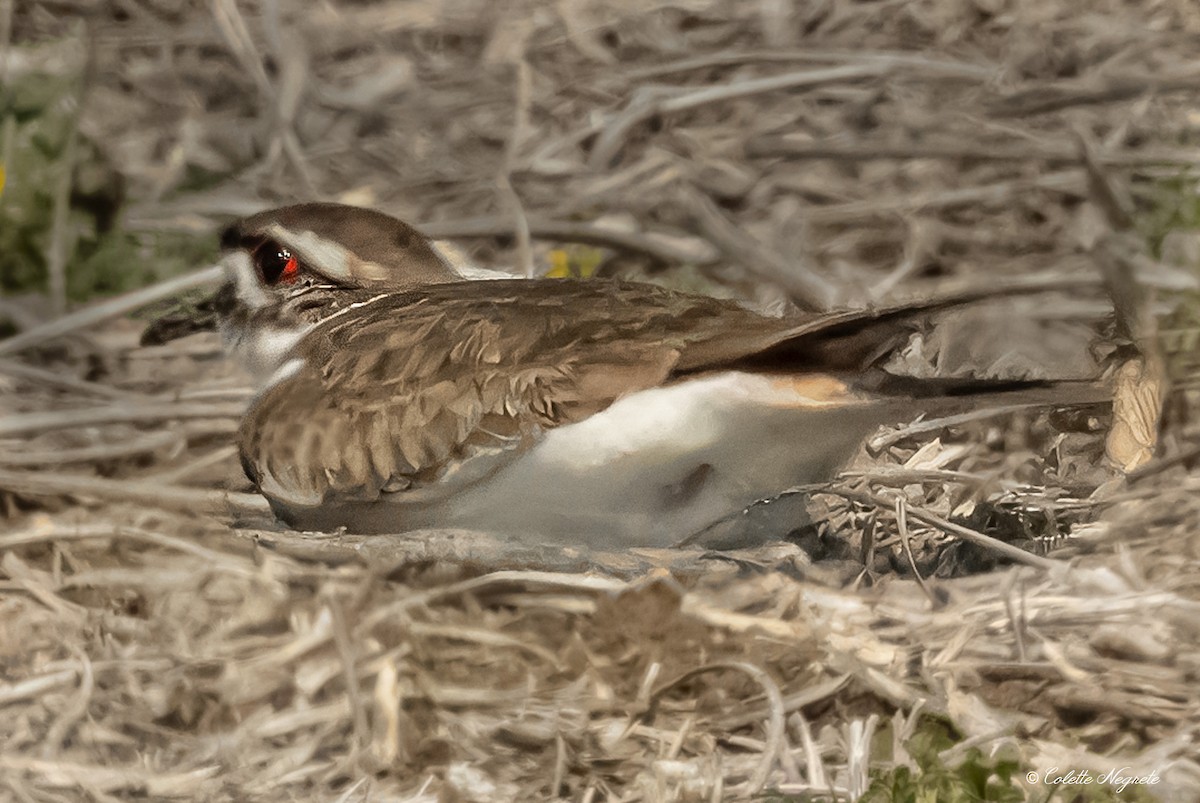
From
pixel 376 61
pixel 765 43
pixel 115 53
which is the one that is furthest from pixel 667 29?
pixel 115 53

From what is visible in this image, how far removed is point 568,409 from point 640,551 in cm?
30

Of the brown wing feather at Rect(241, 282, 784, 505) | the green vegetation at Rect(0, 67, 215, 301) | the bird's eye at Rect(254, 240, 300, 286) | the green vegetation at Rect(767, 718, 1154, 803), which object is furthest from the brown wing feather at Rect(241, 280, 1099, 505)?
the green vegetation at Rect(0, 67, 215, 301)

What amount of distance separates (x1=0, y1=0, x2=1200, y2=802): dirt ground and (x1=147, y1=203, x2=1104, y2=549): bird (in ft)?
0.43

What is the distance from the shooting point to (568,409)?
6.96 ft

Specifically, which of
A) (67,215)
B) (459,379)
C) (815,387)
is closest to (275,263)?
(459,379)

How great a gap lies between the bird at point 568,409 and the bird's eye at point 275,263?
21cm

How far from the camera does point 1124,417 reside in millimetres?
2646

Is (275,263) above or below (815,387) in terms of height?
above

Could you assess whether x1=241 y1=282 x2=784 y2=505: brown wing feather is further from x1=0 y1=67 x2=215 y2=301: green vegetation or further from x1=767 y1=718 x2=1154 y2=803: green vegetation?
x1=0 y1=67 x2=215 y2=301: green vegetation

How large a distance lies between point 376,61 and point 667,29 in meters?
0.75

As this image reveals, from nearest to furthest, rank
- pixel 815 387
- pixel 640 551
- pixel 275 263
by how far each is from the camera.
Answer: pixel 815 387
pixel 640 551
pixel 275 263

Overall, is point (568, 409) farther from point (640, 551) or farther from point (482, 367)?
point (640, 551)

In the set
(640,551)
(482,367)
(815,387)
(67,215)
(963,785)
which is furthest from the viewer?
(67,215)

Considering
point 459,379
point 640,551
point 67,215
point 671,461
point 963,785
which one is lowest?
point 963,785
